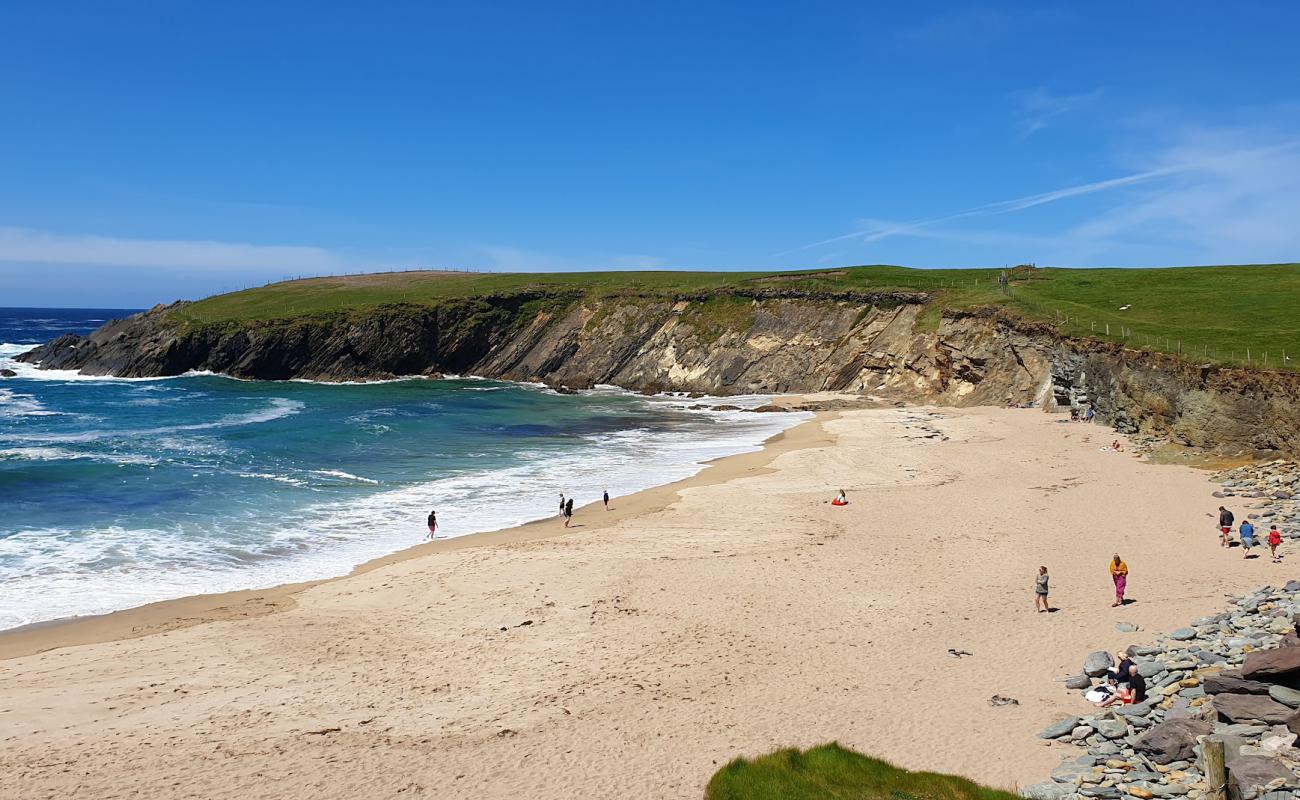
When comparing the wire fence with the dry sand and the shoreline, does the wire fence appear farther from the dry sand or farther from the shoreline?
the shoreline

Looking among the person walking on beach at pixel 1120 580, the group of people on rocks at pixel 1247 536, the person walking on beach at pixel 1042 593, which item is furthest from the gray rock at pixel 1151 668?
the group of people on rocks at pixel 1247 536

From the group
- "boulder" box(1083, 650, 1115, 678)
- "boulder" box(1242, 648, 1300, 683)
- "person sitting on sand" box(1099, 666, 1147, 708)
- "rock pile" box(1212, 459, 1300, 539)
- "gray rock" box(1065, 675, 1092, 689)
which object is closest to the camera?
"boulder" box(1242, 648, 1300, 683)

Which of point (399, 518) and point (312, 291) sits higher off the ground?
point (312, 291)

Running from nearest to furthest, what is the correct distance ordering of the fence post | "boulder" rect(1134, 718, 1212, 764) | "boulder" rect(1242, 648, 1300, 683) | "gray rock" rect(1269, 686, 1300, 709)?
the fence post < "boulder" rect(1134, 718, 1212, 764) < "gray rock" rect(1269, 686, 1300, 709) < "boulder" rect(1242, 648, 1300, 683)

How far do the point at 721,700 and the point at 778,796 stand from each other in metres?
3.99

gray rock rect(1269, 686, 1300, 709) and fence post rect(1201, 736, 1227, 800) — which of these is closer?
fence post rect(1201, 736, 1227, 800)

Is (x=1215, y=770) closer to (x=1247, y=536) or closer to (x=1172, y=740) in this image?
→ (x=1172, y=740)

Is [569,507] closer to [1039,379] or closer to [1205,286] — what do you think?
[1039,379]

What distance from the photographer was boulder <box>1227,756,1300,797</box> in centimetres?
849

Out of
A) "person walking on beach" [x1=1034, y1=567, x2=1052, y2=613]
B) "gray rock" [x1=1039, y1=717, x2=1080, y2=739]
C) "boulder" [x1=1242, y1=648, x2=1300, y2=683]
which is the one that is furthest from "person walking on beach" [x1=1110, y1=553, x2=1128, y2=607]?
"gray rock" [x1=1039, y1=717, x2=1080, y2=739]

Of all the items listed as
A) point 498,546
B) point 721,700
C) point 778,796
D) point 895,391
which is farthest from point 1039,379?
point 778,796

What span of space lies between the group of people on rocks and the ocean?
19554 mm

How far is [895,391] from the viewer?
2354 inches

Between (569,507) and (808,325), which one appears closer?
(569,507)
